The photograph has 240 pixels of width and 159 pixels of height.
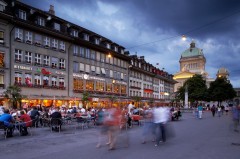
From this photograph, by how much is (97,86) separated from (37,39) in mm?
16330

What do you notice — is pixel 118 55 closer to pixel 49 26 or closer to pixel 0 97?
pixel 49 26

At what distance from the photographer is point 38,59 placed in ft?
126

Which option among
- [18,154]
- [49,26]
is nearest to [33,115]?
[18,154]

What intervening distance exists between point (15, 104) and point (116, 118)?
24855 mm

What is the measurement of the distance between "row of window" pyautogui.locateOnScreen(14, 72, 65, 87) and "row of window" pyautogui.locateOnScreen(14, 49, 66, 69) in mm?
1815

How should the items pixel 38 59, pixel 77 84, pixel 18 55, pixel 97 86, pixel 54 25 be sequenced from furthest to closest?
pixel 97 86 < pixel 77 84 < pixel 54 25 < pixel 38 59 < pixel 18 55

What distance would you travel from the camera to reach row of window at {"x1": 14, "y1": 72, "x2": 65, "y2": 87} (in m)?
35.5

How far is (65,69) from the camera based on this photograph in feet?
141

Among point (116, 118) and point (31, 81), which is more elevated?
point (31, 81)

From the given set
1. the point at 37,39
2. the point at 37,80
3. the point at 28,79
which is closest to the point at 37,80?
the point at 37,80

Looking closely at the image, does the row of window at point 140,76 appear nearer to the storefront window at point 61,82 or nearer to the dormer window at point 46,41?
the storefront window at point 61,82

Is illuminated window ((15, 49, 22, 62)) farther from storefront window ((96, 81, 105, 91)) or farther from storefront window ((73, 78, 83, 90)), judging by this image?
Answer: storefront window ((96, 81, 105, 91))

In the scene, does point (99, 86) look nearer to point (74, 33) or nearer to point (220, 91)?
point (74, 33)

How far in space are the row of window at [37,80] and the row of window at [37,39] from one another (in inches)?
181
